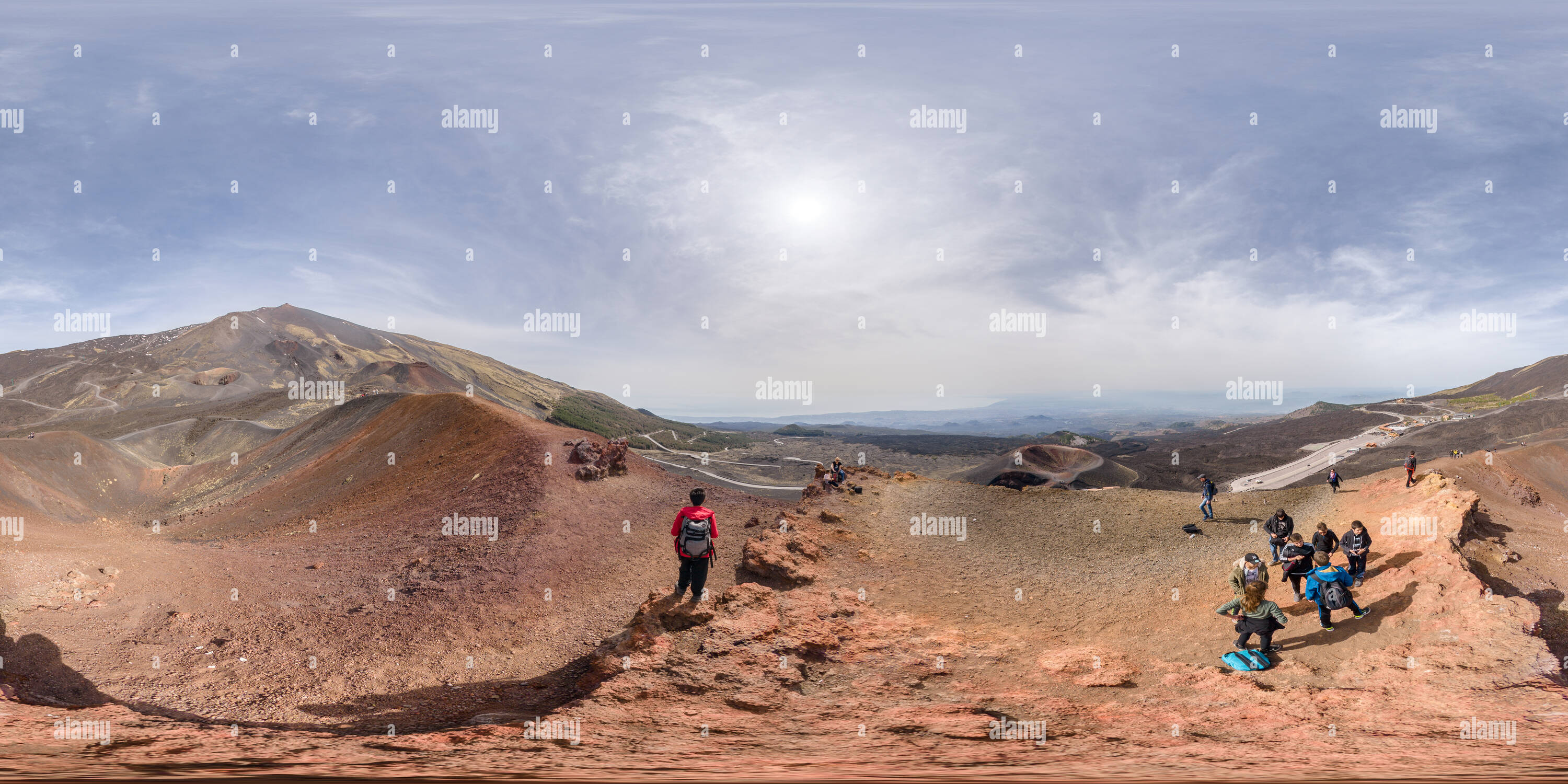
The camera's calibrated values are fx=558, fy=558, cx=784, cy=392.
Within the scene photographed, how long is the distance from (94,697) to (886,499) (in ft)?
66.7

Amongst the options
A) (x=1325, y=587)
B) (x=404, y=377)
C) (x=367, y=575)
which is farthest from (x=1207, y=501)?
(x=404, y=377)

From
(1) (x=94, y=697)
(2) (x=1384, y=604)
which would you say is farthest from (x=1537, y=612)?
(1) (x=94, y=697)

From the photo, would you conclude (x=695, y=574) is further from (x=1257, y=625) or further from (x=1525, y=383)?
(x=1525, y=383)

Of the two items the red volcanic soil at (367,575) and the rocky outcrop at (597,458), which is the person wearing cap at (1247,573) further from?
the rocky outcrop at (597,458)

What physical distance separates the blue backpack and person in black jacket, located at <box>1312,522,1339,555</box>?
4.03 metres

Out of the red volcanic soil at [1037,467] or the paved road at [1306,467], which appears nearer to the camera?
the red volcanic soil at [1037,467]

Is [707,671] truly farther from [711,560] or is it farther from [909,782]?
[909,782]

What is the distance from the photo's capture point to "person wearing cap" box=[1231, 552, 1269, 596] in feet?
29.9

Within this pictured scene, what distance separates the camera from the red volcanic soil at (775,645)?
592cm

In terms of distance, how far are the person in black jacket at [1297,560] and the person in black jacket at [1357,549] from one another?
3.92 ft

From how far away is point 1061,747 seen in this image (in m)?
6.23

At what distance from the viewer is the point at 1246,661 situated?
877 centimetres

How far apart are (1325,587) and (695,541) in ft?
36.6

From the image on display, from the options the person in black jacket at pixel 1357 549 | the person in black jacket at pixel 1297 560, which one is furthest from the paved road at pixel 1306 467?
the person in black jacket at pixel 1297 560
